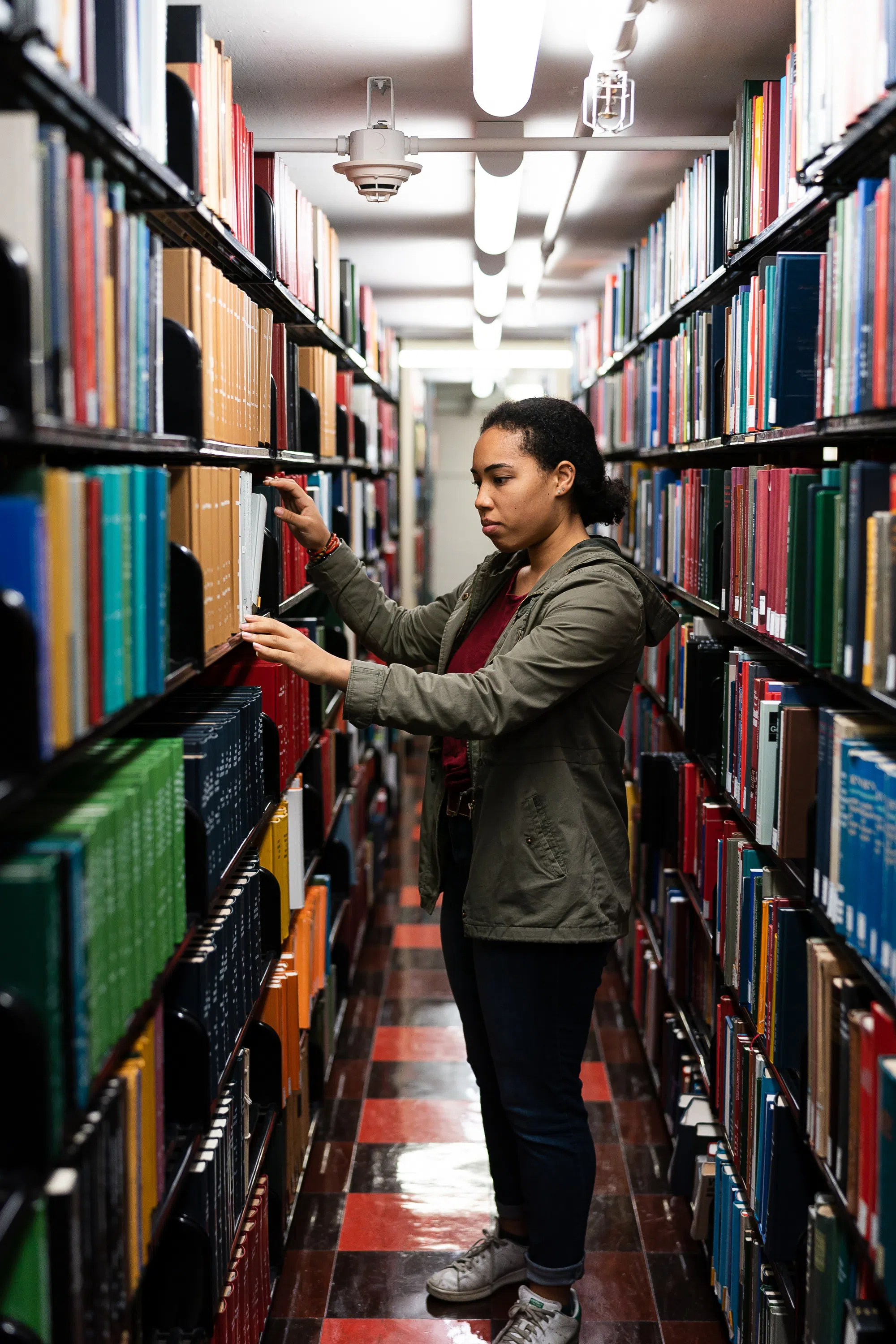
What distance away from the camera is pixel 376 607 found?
2678 millimetres

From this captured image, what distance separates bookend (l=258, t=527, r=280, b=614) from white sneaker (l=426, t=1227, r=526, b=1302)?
1402 millimetres

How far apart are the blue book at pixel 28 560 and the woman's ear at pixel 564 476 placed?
A: 1.32 m

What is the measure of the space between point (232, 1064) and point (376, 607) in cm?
97

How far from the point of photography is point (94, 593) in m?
1.31

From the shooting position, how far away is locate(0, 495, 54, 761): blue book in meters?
1.09

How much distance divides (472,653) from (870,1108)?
3.82ft

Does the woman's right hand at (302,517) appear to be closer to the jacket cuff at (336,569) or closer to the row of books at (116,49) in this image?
the jacket cuff at (336,569)

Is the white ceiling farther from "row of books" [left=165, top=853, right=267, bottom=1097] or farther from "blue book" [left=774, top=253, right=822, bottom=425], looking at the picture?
"row of books" [left=165, top=853, right=267, bottom=1097]

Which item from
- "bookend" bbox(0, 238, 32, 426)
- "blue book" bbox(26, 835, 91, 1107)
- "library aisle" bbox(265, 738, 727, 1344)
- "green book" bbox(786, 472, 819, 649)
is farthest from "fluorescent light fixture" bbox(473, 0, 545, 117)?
"library aisle" bbox(265, 738, 727, 1344)

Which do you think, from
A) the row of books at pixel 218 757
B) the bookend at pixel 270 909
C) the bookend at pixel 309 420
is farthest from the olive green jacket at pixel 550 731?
the bookend at pixel 309 420

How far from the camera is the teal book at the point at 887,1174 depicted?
4.52ft

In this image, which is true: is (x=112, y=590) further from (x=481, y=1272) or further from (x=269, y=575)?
(x=481, y=1272)

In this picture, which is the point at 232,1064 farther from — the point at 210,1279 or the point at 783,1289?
the point at 783,1289

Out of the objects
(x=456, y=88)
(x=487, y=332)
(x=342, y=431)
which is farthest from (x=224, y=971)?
(x=487, y=332)
